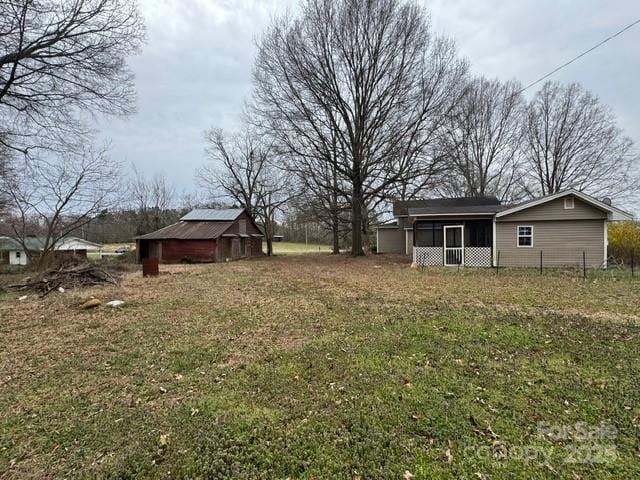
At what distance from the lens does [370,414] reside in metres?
2.99

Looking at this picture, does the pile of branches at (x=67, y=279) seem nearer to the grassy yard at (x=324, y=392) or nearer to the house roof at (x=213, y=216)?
the grassy yard at (x=324, y=392)

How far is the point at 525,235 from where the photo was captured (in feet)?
49.1

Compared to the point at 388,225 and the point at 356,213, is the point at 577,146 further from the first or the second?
the point at 356,213

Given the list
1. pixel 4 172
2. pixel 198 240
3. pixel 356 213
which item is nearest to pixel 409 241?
pixel 356 213

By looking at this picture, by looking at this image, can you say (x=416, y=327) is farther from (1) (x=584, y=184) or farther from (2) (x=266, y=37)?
(1) (x=584, y=184)

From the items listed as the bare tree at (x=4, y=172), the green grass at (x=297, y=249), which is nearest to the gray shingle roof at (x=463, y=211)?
the bare tree at (x=4, y=172)

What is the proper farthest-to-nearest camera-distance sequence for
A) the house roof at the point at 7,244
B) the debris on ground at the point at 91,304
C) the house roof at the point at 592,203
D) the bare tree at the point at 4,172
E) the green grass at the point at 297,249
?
the green grass at the point at 297,249, the house roof at the point at 7,244, the house roof at the point at 592,203, the bare tree at the point at 4,172, the debris on ground at the point at 91,304

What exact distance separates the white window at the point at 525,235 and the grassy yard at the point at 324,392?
29.7 feet

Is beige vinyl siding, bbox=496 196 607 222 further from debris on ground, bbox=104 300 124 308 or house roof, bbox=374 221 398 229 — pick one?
debris on ground, bbox=104 300 124 308

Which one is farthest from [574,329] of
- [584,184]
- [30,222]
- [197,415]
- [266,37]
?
[584,184]

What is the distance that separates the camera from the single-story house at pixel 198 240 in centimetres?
2188

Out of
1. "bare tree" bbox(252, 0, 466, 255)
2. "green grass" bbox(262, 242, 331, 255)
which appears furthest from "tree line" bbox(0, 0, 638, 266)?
"green grass" bbox(262, 242, 331, 255)

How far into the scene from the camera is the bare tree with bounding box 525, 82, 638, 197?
24.6 m

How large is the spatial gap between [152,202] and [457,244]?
1353 inches
